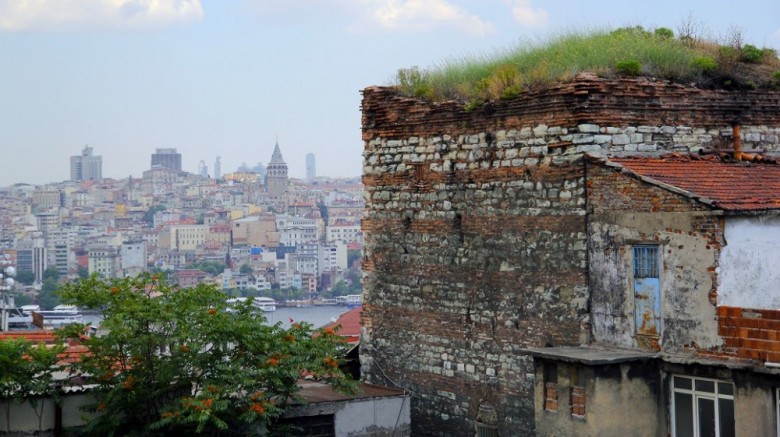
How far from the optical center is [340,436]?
18.1 m

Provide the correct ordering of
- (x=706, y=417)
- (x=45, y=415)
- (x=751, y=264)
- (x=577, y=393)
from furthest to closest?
(x=45, y=415)
(x=577, y=393)
(x=751, y=264)
(x=706, y=417)

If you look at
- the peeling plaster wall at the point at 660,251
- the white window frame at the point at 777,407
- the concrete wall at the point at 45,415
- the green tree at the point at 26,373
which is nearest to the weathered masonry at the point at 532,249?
the peeling plaster wall at the point at 660,251

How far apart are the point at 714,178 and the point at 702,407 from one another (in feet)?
9.59

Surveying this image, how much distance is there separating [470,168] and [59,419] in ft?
21.6

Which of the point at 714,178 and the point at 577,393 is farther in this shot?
the point at 714,178

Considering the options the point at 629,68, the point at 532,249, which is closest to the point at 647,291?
the point at 532,249

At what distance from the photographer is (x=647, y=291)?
48.9ft

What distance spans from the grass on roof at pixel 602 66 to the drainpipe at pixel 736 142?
590mm

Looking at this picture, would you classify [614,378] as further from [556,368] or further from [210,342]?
[210,342]

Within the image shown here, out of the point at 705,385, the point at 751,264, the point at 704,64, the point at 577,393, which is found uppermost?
the point at 704,64

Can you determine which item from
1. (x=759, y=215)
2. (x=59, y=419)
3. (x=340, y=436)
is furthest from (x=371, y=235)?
(x=759, y=215)

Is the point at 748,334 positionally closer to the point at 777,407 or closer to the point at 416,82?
the point at 777,407

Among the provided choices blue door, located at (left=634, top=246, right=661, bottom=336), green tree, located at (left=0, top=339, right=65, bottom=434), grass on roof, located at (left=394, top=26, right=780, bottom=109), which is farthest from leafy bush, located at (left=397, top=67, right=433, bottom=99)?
green tree, located at (left=0, top=339, right=65, bottom=434)

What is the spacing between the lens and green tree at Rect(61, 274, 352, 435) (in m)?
16.7
